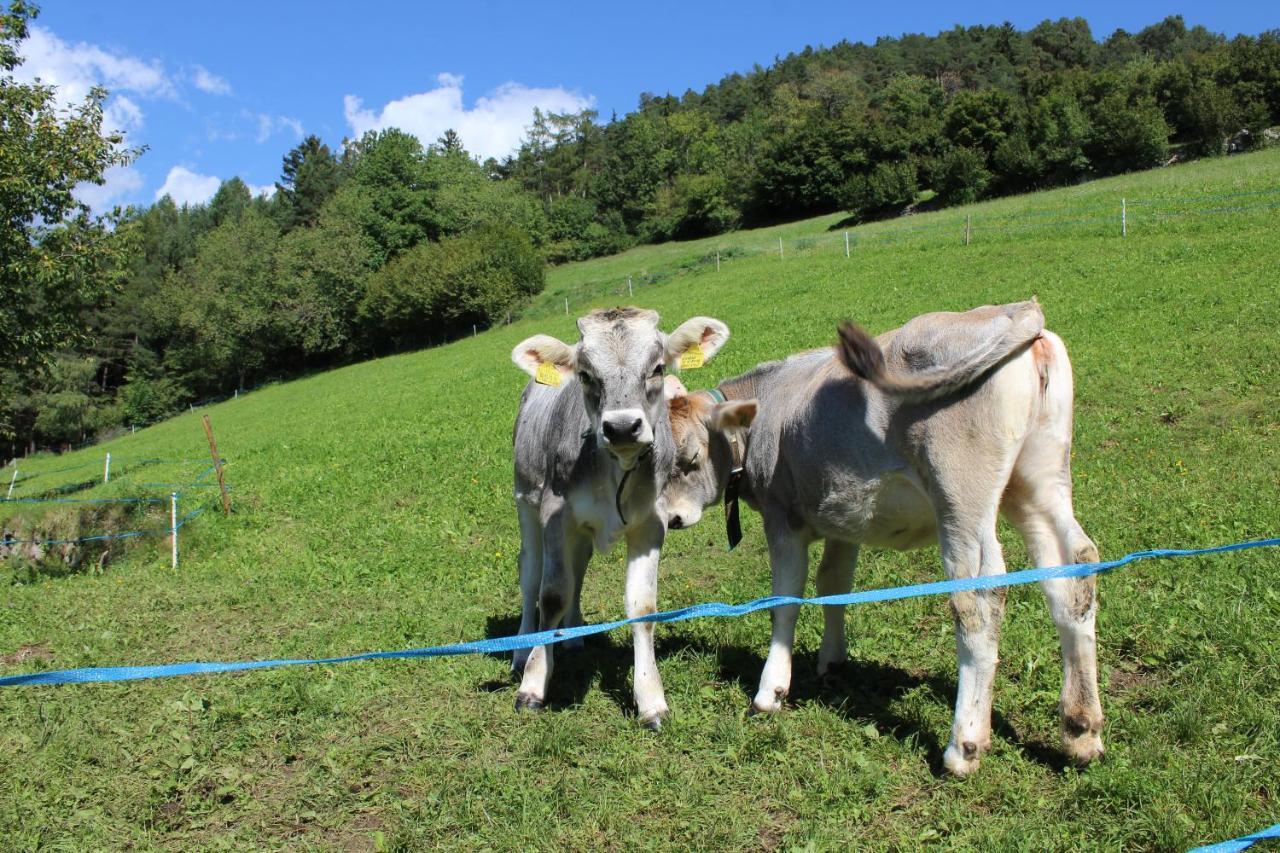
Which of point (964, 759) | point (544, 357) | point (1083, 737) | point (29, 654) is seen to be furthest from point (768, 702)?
point (29, 654)

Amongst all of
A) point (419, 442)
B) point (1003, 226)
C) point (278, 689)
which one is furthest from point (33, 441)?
point (278, 689)

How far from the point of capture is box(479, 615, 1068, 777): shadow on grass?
493cm

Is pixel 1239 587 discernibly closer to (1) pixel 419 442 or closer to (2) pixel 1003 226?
(1) pixel 419 442

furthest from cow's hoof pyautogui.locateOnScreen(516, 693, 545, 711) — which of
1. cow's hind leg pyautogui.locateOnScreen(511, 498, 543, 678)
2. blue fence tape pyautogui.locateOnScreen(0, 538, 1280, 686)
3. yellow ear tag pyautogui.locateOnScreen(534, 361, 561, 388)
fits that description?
yellow ear tag pyautogui.locateOnScreen(534, 361, 561, 388)

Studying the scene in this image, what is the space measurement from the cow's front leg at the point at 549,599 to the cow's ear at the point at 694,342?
4.48 ft

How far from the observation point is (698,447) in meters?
6.49

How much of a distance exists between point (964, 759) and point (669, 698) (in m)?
2.00

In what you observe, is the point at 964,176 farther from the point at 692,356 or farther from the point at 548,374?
the point at 548,374

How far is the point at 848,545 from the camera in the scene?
19.9 feet

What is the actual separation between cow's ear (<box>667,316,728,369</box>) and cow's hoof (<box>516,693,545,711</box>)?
98.3 inches

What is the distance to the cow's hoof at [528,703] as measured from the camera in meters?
5.88

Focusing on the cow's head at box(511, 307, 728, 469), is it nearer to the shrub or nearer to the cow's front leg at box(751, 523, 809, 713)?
the cow's front leg at box(751, 523, 809, 713)

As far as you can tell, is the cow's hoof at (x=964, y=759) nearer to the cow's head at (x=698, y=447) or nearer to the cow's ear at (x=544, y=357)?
the cow's head at (x=698, y=447)

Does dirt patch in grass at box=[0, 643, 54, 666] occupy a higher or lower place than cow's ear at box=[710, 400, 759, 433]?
lower
